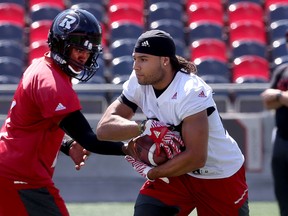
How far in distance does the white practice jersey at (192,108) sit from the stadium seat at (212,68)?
6.09 m

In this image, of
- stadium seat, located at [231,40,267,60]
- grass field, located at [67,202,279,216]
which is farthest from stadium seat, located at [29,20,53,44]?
grass field, located at [67,202,279,216]

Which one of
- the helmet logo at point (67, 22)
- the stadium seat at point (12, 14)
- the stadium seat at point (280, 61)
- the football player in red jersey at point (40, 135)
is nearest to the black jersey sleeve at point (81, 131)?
the football player in red jersey at point (40, 135)

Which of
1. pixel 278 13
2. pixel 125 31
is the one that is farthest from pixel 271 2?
pixel 125 31

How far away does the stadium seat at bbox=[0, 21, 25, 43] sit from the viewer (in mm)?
11812

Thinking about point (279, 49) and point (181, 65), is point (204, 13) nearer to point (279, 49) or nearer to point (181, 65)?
point (279, 49)

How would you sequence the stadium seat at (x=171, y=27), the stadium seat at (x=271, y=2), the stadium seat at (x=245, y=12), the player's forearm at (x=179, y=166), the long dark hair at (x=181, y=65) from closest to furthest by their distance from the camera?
the player's forearm at (x=179, y=166) < the long dark hair at (x=181, y=65) < the stadium seat at (x=171, y=27) < the stadium seat at (x=245, y=12) < the stadium seat at (x=271, y=2)

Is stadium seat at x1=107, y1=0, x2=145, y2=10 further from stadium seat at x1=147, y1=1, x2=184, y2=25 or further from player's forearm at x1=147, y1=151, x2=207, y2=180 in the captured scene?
player's forearm at x1=147, y1=151, x2=207, y2=180

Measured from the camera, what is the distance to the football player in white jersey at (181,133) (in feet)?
15.4

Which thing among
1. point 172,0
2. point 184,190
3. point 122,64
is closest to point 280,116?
point 184,190

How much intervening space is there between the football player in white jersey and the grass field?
Answer: 3.29 m

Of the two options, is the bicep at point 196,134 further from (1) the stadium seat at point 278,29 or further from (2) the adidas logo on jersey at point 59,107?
(1) the stadium seat at point 278,29

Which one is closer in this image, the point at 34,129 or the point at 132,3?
the point at 34,129

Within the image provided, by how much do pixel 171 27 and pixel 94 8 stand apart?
1123mm

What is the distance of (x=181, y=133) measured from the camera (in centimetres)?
474
